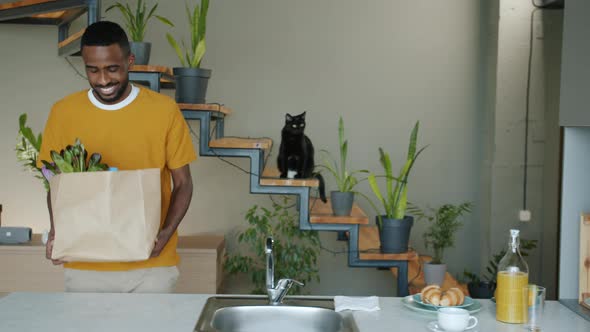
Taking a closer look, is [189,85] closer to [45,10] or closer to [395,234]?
[45,10]

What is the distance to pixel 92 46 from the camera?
2.29 m

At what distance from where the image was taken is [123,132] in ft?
7.68

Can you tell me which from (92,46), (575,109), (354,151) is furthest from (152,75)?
(575,109)

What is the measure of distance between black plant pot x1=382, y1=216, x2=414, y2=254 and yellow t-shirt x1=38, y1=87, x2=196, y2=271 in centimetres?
157

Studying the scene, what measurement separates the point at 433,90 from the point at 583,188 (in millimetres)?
2670

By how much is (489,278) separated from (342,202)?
1.33 meters

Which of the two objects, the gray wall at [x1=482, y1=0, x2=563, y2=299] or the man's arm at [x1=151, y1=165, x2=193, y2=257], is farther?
the gray wall at [x1=482, y1=0, x2=563, y2=299]

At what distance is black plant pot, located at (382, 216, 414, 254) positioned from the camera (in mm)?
3674

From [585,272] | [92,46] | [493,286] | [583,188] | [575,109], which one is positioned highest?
[92,46]

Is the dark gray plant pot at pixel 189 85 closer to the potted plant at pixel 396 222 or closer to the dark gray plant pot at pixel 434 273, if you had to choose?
the potted plant at pixel 396 222

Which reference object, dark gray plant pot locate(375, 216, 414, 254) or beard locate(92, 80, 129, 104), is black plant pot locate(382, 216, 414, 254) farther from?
beard locate(92, 80, 129, 104)

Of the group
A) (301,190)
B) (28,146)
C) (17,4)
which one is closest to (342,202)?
(301,190)

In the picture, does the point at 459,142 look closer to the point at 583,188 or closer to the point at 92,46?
the point at 583,188

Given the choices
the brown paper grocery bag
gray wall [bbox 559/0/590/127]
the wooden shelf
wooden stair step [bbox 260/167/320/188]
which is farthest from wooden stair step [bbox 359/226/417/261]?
the wooden shelf
